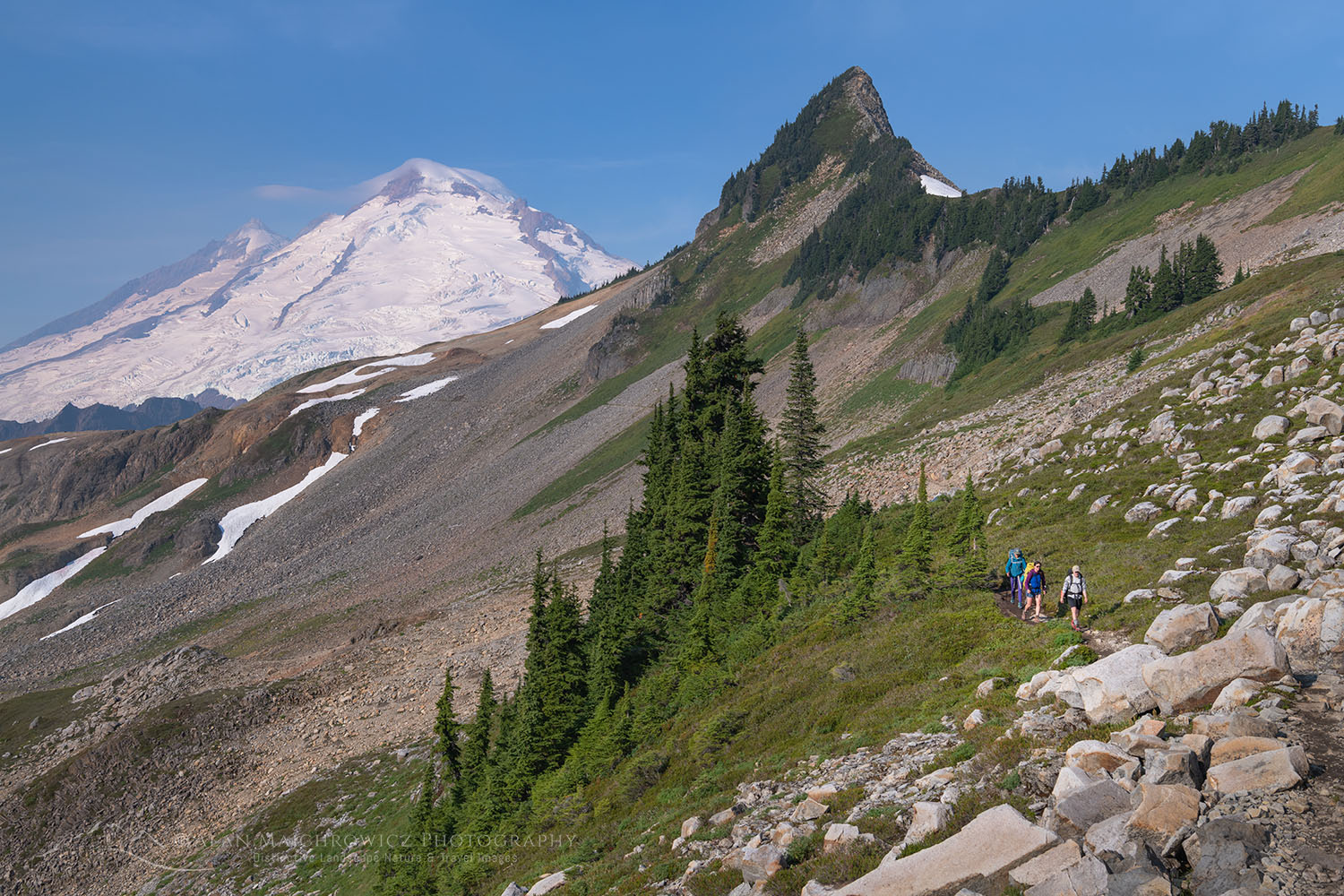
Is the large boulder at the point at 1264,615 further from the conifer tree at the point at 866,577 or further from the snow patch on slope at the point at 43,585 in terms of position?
the snow patch on slope at the point at 43,585

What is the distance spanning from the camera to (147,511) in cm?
14000

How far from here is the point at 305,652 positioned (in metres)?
62.1

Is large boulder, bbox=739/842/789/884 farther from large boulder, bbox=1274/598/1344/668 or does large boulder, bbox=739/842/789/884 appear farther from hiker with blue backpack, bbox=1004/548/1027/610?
hiker with blue backpack, bbox=1004/548/1027/610

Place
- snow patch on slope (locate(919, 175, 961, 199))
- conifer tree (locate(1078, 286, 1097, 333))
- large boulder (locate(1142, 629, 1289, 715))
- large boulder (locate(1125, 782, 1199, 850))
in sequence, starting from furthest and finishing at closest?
1. snow patch on slope (locate(919, 175, 961, 199))
2. conifer tree (locate(1078, 286, 1097, 333))
3. large boulder (locate(1142, 629, 1289, 715))
4. large boulder (locate(1125, 782, 1199, 850))

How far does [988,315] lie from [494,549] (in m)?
60.6

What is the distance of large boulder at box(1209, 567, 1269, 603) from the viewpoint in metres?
13.8

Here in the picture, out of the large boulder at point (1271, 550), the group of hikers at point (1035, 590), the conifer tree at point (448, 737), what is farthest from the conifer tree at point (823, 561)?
the conifer tree at point (448, 737)

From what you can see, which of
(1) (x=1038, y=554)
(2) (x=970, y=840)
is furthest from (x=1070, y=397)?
(2) (x=970, y=840)

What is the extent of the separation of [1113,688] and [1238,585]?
4.82 m

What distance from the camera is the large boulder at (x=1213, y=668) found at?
34.9ft

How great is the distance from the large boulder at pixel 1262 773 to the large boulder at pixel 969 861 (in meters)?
2.06

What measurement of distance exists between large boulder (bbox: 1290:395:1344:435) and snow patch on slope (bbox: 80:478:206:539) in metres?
160

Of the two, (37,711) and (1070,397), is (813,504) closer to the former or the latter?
(1070,397)

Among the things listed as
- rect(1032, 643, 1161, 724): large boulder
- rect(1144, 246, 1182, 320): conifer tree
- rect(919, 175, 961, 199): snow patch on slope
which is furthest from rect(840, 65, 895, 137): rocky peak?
rect(1032, 643, 1161, 724): large boulder
